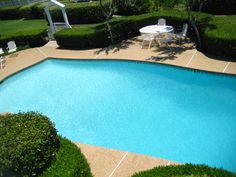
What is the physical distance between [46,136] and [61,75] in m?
11.2

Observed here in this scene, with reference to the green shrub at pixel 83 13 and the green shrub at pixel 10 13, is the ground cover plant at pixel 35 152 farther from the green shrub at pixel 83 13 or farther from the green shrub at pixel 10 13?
the green shrub at pixel 10 13

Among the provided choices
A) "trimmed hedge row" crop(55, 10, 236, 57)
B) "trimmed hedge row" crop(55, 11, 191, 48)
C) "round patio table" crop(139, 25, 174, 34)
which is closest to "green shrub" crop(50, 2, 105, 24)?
"trimmed hedge row" crop(55, 10, 236, 57)

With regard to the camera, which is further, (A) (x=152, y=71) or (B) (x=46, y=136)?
(A) (x=152, y=71)

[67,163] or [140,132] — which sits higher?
[67,163]

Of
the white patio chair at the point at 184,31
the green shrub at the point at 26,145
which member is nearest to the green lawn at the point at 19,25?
the white patio chair at the point at 184,31

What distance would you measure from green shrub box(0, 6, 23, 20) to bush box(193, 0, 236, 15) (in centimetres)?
2313

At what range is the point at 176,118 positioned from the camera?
13562 millimetres

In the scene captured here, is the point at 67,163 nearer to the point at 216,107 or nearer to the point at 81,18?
the point at 216,107

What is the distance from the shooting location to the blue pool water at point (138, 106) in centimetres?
1191

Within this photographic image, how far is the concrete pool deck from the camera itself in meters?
10.1

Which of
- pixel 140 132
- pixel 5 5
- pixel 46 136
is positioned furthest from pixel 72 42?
pixel 5 5

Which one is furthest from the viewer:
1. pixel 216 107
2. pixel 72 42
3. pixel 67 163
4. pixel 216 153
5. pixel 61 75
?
pixel 72 42

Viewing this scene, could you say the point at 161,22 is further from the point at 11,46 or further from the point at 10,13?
the point at 10,13

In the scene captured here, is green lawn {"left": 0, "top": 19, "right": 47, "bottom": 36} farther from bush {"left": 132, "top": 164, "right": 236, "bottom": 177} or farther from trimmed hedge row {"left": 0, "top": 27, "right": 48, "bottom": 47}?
bush {"left": 132, "top": 164, "right": 236, "bottom": 177}
